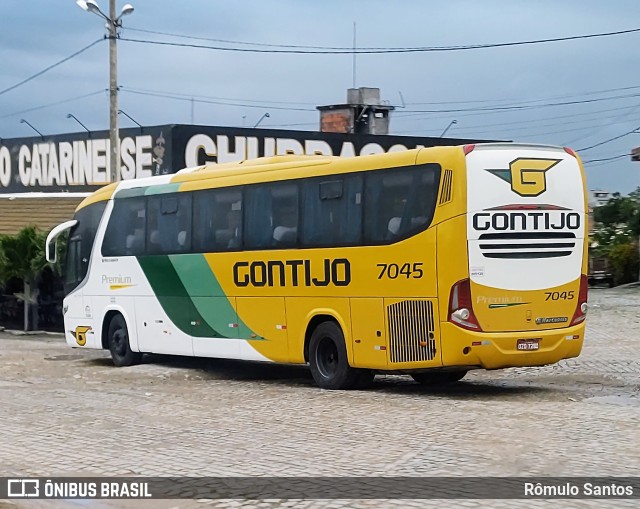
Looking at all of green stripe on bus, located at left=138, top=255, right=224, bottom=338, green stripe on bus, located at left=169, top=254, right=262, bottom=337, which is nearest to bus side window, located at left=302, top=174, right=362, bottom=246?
green stripe on bus, located at left=169, top=254, right=262, bottom=337

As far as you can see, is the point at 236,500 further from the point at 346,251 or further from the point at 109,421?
the point at 346,251

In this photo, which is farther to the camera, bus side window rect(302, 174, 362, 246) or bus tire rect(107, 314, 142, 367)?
bus tire rect(107, 314, 142, 367)

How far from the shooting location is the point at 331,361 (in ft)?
56.6

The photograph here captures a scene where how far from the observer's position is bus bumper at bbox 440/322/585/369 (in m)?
14.9

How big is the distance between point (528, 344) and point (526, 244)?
1.32m

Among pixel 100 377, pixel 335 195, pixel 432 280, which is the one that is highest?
pixel 335 195

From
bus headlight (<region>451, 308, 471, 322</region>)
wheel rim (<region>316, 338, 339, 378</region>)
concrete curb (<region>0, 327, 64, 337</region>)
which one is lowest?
concrete curb (<region>0, 327, 64, 337</region>)

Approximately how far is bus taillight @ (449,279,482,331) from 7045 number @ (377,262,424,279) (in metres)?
0.63

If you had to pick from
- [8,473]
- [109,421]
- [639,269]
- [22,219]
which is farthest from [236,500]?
[639,269]

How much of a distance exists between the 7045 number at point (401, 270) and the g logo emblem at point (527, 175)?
1.60 meters

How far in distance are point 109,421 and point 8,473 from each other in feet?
10.3

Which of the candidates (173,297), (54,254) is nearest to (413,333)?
(173,297)

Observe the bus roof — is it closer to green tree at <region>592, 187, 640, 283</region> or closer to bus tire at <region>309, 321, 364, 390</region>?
bus tire at <region>309, 321, 364, 390</region>

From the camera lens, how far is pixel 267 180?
59.9 feet
